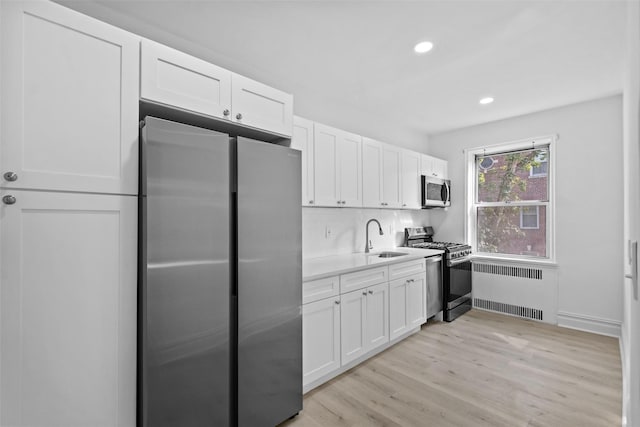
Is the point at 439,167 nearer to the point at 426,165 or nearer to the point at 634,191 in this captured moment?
the point at 426,165

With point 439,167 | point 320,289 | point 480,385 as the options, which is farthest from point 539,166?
point 320,289

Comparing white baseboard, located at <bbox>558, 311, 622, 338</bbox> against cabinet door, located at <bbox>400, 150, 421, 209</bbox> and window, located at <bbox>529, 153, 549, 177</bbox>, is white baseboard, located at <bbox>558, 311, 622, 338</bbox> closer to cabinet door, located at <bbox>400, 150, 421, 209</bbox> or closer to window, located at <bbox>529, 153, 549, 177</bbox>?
window, located at <bbox>529, 153, 549, 177</bbox>

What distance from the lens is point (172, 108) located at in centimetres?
158

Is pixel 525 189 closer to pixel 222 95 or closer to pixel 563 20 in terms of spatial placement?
pixel 563 20

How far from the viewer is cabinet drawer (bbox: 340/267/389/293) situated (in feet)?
8.18

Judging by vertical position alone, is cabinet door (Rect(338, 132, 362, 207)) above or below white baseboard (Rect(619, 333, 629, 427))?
above

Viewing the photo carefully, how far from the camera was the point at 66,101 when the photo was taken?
50.7 inches

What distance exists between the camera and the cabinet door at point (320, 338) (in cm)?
219

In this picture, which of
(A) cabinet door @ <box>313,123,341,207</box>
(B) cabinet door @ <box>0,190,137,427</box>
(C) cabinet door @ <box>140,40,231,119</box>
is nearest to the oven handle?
(A) cabinet door @ <box>313,123,341,207</box>

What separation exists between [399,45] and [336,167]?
1.17m

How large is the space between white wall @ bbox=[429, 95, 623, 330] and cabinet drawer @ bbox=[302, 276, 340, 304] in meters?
3.10

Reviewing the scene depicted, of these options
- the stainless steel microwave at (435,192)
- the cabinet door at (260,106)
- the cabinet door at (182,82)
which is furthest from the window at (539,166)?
the cabinet door at (182,82)

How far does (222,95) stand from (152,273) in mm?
1063

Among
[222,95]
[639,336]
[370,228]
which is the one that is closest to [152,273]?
[222,95]
